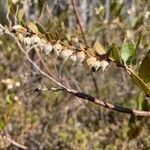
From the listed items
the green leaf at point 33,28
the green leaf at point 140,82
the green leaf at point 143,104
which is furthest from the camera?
the green leaf at point 143,104

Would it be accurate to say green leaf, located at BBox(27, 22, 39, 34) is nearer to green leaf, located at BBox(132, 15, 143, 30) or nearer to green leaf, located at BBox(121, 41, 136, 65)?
green leaf, located at BBox(121, 41, 136, 65)

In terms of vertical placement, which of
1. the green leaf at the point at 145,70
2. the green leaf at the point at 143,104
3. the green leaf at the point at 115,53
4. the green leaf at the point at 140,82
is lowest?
the green leaf at the point at 143,104

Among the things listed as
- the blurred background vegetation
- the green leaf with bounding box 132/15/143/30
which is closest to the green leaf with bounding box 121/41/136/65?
the blurred background vegetation

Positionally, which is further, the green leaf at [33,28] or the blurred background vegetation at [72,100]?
the blurred background vegetation at [72,100]

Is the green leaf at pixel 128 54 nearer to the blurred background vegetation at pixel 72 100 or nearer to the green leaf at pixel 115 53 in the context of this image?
the green leaf at pixel 115 53

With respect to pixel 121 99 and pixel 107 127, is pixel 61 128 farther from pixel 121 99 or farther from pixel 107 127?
pixel 121 99

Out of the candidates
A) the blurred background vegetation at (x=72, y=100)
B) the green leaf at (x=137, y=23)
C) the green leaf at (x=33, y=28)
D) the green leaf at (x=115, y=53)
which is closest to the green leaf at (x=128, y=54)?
the green leaf at (x=115, y=53)

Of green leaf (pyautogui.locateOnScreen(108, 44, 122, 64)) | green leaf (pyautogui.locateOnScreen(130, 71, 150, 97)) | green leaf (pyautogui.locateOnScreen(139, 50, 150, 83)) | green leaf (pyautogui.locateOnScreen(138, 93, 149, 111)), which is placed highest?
green leaf (pyautogui.locateOnScreen(108, 44, 122, 64))

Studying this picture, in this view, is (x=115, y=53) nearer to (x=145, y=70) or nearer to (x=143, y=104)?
(x=145, y=70)
